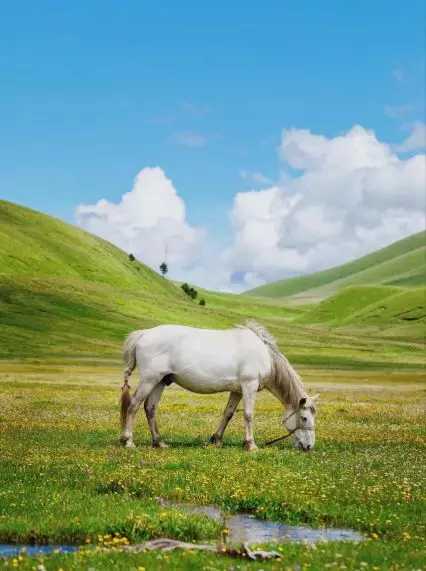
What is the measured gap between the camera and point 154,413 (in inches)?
907

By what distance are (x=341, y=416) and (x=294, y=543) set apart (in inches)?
991

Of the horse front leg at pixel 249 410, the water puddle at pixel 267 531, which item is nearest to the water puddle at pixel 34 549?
the water puddle at pixel 267 531

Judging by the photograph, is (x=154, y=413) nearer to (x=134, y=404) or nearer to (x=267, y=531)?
(x=134, y=404)

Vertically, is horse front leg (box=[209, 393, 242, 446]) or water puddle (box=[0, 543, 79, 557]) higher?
horse front leg (box=[209, 393, 242, 446])

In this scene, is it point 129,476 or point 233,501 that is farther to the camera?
point 129,476

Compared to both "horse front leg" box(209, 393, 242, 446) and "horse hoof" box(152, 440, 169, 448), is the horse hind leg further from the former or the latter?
"horse front leg" box(209, 393, 242, 446)

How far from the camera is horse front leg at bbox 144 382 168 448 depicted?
22688mm

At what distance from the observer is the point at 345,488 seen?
15750mm

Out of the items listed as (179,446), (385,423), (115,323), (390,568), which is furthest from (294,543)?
(115,323)

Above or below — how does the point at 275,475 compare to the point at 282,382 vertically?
below

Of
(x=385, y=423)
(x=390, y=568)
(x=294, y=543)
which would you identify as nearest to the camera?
(x=390, y=568)

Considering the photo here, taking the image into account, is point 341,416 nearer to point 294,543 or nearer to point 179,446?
point 179,446

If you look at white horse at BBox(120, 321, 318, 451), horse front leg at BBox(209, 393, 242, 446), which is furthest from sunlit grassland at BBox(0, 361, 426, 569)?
white horse at BBox(120, 321, 318, 451)

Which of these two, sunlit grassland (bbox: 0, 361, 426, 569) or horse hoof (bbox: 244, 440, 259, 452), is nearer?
sunlit grassland (bbox: 0, 361, 426, 569)
